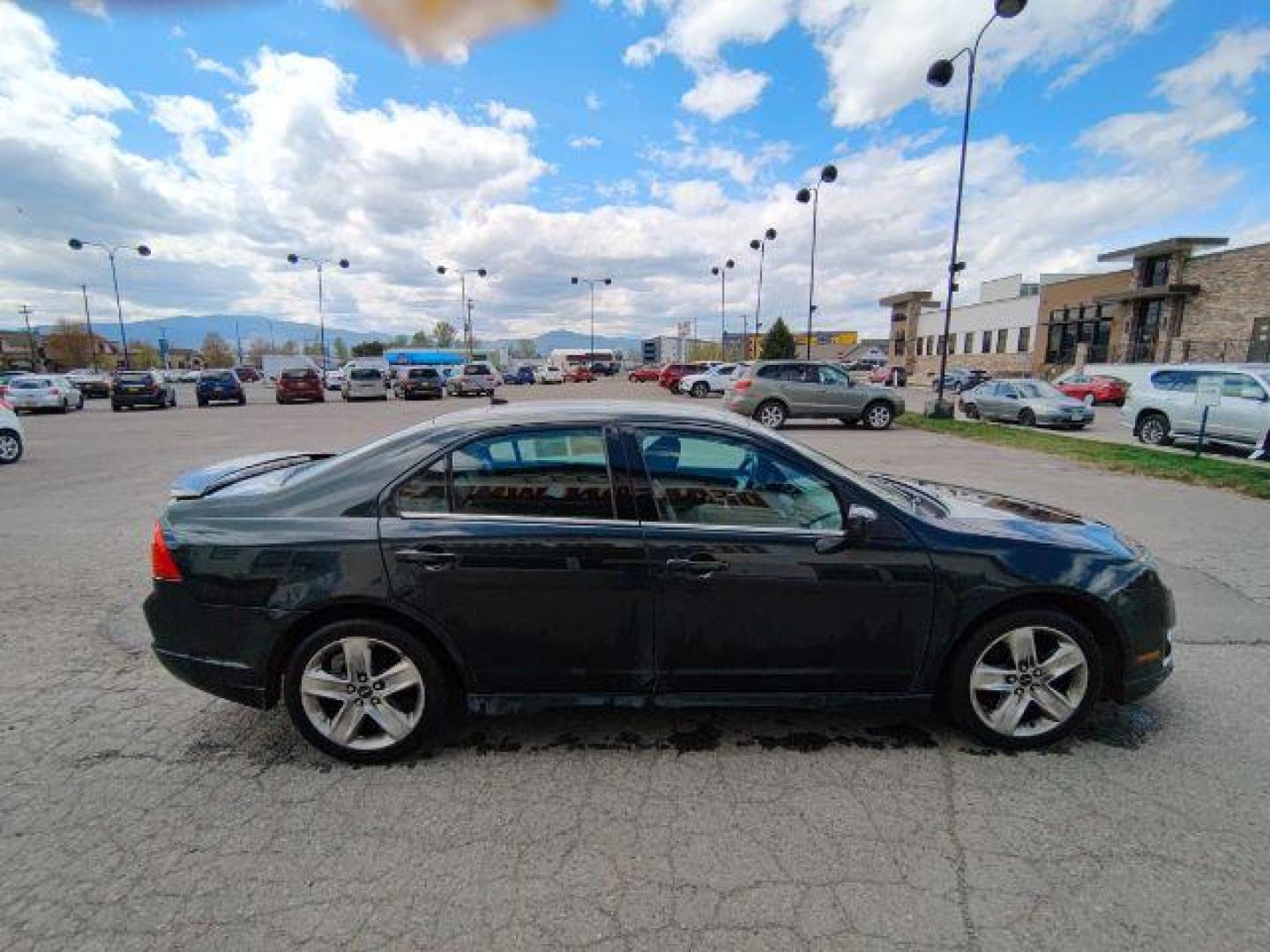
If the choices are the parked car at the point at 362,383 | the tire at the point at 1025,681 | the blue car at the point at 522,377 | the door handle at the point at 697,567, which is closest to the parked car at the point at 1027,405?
the tire at the point at 1025,681

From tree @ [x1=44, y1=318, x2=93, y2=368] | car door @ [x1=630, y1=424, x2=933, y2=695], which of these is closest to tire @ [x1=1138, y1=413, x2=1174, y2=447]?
car door @ [x1=630, y1=424, x2=933, y2=695]

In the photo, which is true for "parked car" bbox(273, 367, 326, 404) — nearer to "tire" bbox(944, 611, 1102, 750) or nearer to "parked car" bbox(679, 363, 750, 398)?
"parked car" bbox(679, 363, 750, 398)

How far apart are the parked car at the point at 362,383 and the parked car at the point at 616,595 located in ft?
95.9

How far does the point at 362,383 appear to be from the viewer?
98.3 feet

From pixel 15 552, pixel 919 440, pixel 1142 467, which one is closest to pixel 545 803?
pixel 15 552

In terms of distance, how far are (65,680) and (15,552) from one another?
3.36 metres

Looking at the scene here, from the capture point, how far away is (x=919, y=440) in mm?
14820

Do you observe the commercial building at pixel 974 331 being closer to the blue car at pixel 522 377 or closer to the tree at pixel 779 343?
the tree at pixel 779 343

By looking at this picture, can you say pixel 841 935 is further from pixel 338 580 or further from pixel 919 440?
pixel 919 440

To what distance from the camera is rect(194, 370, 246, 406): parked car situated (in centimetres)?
2703

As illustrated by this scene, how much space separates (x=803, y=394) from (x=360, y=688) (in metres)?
15.6

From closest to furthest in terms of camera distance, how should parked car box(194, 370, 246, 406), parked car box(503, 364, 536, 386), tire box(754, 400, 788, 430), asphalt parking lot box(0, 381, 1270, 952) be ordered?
asphalt parking lot box(0, 381, 1270, 952), tire box(754, 400, 788, 430), parked car box(194, 370, 246, 406), parked car box(503, 364, 536, 386)

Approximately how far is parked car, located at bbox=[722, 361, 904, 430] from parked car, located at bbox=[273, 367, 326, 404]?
20.6 meters

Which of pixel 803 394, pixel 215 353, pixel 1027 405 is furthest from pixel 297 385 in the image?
pixel 215 353
